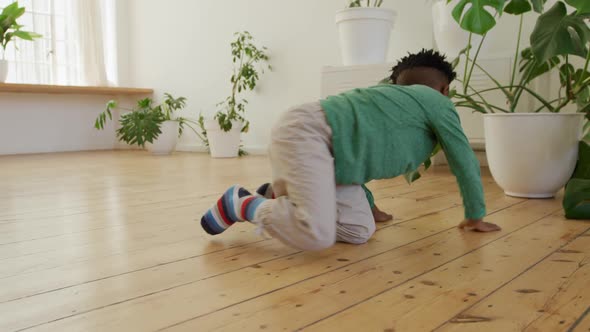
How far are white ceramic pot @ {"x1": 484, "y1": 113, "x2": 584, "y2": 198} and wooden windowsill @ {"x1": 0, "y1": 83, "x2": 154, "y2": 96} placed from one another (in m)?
3.64

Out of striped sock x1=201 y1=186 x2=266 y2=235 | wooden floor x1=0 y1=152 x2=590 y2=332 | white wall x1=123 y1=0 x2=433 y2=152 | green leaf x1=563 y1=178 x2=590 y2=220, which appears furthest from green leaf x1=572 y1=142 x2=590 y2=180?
white wall x1=123 y1=0 x2=433 y2=152

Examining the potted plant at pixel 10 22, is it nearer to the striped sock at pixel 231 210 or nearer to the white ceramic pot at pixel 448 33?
the white ceramic pot at pixel 448 33

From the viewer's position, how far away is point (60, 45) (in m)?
4.78

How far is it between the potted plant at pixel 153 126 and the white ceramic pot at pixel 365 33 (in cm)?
186

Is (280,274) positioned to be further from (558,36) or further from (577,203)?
(558,36)

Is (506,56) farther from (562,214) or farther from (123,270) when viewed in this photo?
(123,270)

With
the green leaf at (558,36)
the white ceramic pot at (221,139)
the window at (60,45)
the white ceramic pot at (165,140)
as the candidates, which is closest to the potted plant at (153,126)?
the white ceramic pot at (165,140)

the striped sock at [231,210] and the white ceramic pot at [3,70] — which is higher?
the white ceramic pot at [3,70]

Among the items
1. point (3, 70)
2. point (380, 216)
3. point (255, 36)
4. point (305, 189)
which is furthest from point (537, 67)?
point (3, 70)

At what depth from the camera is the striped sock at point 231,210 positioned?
125 centimetres

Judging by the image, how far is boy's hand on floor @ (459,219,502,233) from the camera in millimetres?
1388

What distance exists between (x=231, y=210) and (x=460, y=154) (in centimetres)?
56

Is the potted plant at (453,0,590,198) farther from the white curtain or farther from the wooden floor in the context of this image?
the white curtain

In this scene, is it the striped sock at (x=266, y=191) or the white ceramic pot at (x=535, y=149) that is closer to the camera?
the striped sock at (x=266, y=191)
